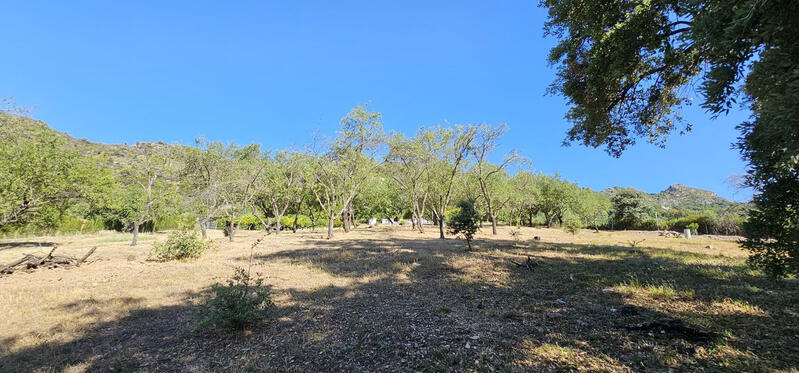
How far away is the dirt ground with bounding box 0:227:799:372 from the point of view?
12.2ft

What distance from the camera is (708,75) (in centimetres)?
379

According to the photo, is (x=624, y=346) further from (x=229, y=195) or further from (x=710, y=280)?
(x=229, y=195)

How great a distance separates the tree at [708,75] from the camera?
299cm

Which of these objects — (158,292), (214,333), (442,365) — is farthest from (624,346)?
(158,292)

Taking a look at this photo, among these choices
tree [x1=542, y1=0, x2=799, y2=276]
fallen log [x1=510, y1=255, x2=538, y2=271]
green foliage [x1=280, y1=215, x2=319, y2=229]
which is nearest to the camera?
tree [x1=542, y1=0, x2=799, y2=276]

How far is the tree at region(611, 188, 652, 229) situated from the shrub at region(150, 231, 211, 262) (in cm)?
5175

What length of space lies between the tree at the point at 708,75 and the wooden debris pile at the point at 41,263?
57.8 ft

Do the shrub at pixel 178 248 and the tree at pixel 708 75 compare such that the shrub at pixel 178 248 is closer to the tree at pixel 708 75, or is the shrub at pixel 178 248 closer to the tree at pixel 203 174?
the tree at pixel 203 174

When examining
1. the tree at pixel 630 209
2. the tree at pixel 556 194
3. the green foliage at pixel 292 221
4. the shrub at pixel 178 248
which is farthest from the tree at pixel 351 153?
the tree at pixel 630 209

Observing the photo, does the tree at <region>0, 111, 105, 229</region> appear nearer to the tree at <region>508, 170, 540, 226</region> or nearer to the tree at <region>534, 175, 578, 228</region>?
the tree at <region>508, 170, 540, 226</region>

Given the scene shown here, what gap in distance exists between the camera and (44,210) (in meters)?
17.4

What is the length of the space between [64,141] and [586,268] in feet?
91.0

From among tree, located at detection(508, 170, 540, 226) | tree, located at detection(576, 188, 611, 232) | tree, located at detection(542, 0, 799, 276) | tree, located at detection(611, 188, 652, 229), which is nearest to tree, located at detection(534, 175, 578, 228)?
tree, located at detection(576, 188, 611, 232)

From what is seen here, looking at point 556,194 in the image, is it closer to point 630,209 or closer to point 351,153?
point 630,209
